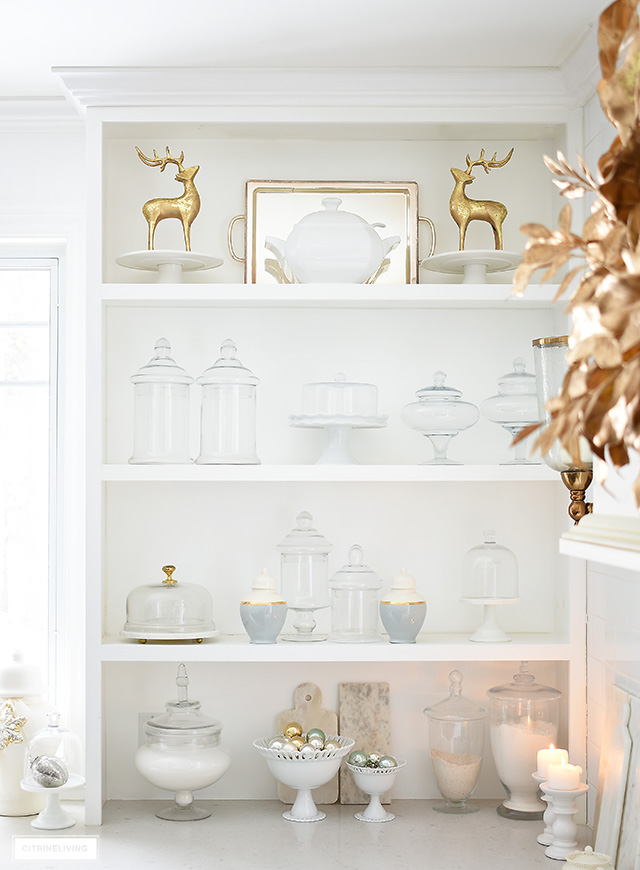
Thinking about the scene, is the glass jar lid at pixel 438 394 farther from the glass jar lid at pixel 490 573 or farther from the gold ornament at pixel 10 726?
the gold ornament at pixel 10 726

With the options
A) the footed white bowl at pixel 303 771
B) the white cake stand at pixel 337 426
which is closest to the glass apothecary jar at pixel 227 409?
the white cake stand at pixel 337 426

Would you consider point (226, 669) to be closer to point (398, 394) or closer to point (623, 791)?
point (398, 394)

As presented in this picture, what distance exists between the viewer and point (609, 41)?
0.90 m

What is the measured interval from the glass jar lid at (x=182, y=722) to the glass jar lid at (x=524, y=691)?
27.1 inches

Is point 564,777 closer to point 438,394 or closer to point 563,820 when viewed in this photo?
point 563,820

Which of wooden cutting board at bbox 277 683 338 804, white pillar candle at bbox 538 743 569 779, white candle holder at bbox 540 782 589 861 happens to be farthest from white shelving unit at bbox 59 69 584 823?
white candle holder at bbox 540 782 589 861

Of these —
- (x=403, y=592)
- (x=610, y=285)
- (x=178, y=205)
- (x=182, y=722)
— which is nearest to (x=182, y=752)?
A: (x=182, y=722)

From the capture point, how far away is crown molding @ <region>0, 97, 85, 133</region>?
2605mm

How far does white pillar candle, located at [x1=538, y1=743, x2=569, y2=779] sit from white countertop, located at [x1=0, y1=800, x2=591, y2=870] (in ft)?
0.50

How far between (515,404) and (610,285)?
1677mm

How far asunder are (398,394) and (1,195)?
1.20 m

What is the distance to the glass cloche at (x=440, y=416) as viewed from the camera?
7.94 ft

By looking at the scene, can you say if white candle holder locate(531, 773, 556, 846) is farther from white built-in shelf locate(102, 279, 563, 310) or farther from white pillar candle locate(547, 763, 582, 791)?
white built-in shelf locate(102, 279, 563, 310)

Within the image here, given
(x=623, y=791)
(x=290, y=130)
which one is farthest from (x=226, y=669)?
(x=290, y=130)
